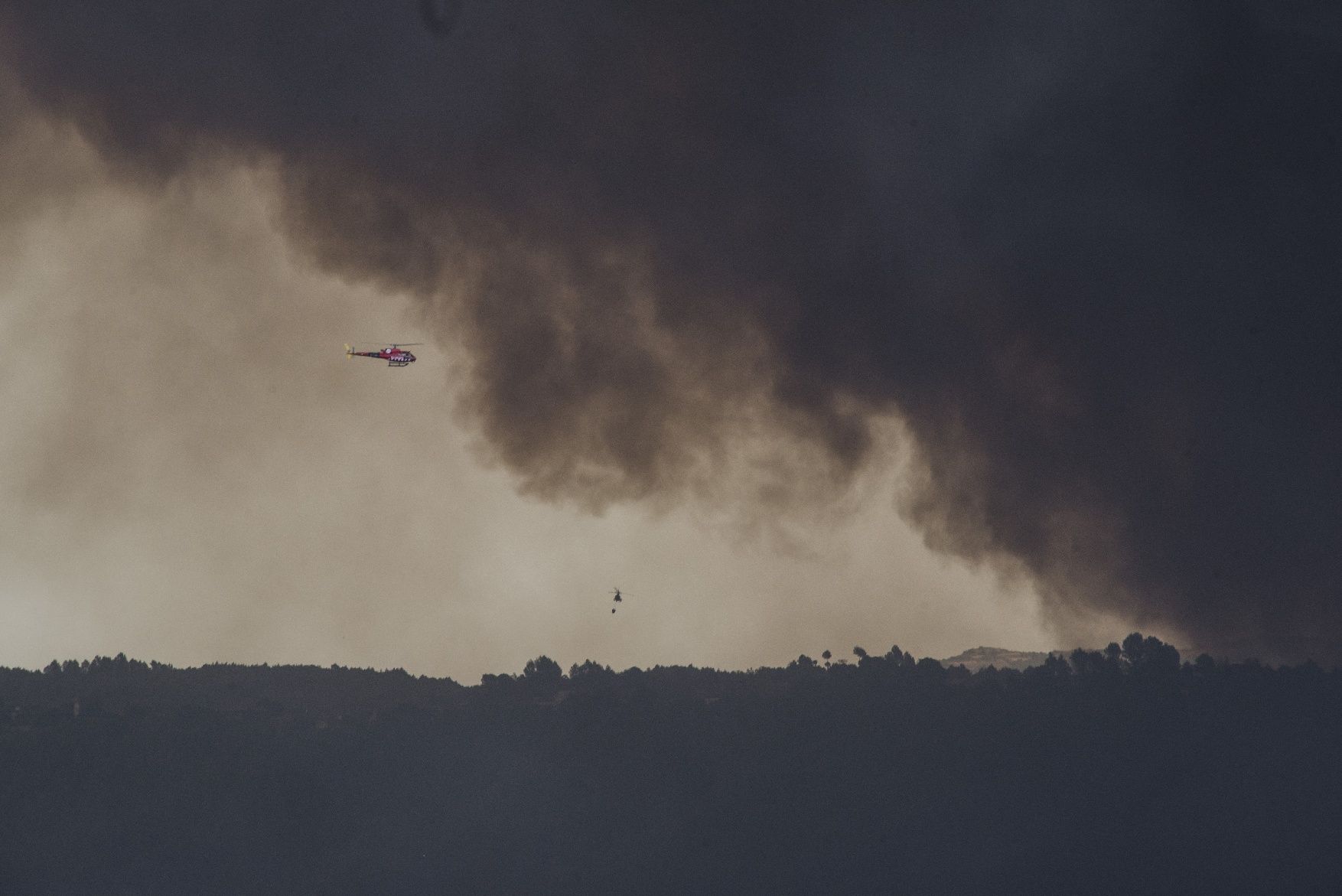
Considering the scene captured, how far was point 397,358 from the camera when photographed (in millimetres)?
179375

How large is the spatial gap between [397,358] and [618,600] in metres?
37.2

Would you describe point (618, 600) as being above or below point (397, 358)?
below

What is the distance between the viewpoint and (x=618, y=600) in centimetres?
19050
